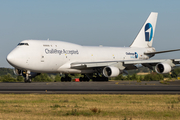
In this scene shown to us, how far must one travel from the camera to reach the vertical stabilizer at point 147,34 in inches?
1922

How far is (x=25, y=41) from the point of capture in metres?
34.3

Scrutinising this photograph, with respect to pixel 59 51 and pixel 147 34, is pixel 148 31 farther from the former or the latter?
pixel 59 51

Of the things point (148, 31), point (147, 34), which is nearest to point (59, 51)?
point (147, 34)

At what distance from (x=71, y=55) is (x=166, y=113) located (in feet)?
88.9

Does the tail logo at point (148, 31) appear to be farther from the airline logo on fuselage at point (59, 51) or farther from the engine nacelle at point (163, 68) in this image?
the airline logo on fuselage at point (59, 51)

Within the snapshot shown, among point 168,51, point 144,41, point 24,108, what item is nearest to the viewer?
point 24,108

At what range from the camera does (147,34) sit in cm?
4962

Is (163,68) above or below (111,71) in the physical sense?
above

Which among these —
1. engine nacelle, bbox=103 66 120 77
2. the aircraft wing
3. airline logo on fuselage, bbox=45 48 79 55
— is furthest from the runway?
the aircraft wing

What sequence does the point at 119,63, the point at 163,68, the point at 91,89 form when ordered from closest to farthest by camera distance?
the point at 91,89 < the point at 163,68 < the point at 119,63

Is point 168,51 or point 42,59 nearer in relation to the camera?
point 42,59

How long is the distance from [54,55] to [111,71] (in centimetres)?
674

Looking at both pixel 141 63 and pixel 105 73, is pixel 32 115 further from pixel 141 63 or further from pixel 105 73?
pixel 141 63

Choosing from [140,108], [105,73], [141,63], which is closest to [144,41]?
[141,63]
